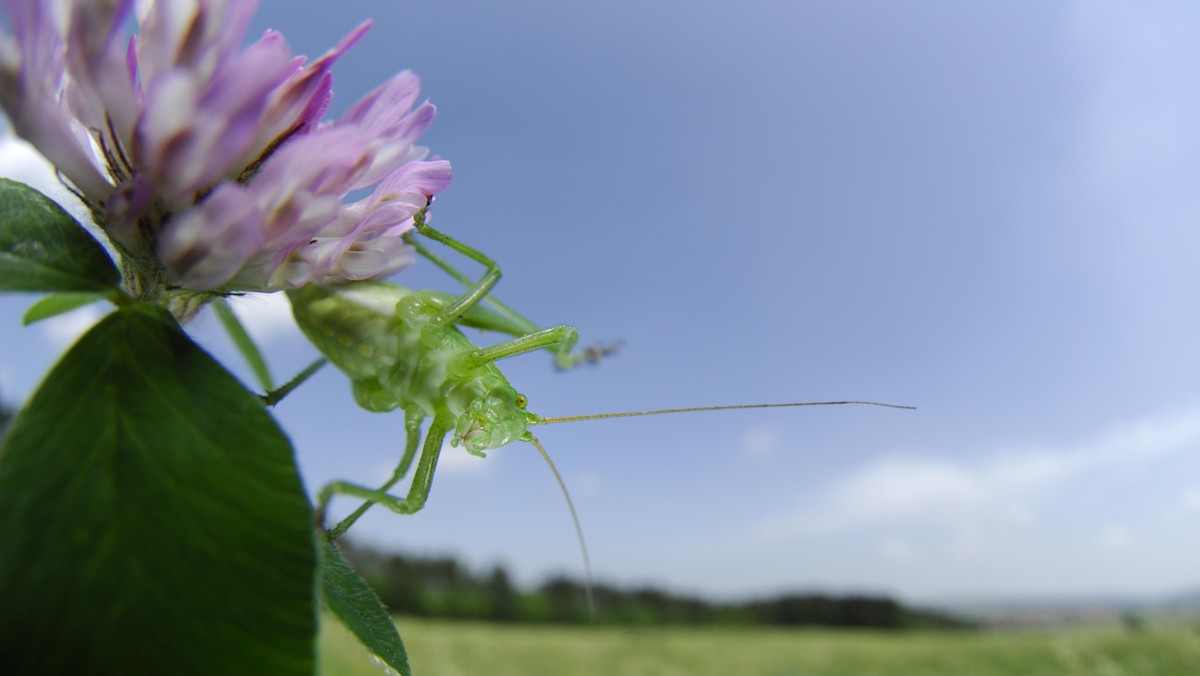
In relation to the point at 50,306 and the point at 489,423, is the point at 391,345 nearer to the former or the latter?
the point at 489,423

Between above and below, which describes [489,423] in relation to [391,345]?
below

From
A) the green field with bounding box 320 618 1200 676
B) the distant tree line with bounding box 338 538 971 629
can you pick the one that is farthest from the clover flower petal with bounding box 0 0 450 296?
the distant tree line with bounding box 338 538 971 629

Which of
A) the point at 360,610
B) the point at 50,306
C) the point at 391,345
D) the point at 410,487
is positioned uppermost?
the point at 391,345

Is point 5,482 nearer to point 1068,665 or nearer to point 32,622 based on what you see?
point 32,622

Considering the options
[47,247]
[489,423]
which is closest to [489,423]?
[489,423]

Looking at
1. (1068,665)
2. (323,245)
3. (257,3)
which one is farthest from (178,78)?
(1068,665)

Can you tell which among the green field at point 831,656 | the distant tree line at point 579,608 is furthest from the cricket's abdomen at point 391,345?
the distant tree line at point 579,608
